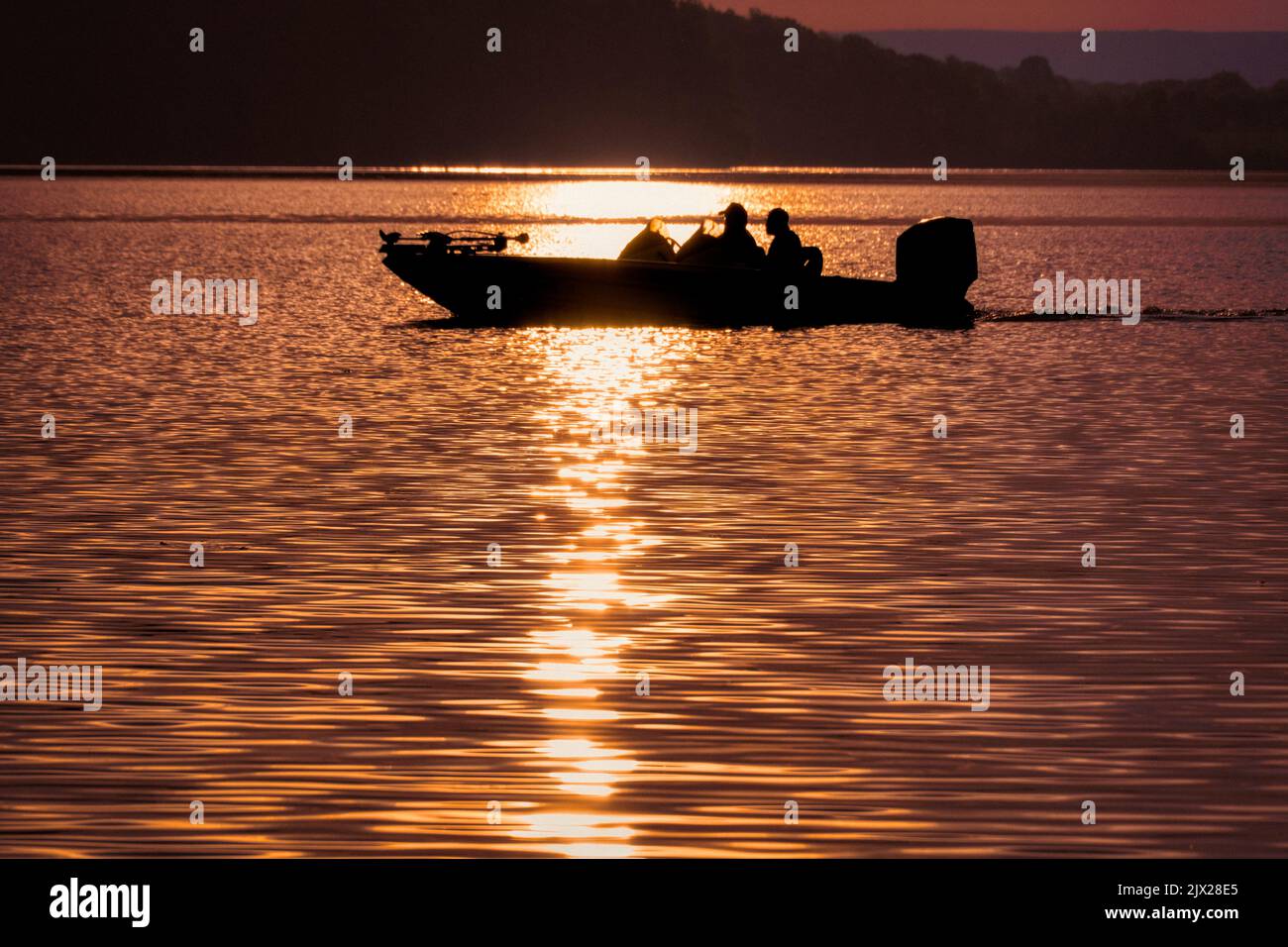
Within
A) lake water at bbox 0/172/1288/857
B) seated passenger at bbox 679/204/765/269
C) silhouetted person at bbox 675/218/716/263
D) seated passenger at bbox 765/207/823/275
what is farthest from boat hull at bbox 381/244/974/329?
lake water at bbox 0/172/1288/857

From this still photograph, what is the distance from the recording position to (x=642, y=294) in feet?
125

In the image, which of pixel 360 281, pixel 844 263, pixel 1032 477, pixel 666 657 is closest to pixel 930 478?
pixel 1032 477

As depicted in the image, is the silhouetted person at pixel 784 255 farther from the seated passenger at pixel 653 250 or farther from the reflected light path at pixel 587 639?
the reflected light path at pixel 587 639

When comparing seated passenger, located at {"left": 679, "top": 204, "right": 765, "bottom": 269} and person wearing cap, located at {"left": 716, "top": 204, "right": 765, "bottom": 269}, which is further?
seated passenger, located at {"left": 679, "top": 204, "right": 765, "bottom": 269}

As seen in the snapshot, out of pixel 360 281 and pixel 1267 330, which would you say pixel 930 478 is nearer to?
pixel 1267 330

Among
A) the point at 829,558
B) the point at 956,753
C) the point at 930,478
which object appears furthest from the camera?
the point at 930,478

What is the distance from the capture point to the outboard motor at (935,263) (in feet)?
130

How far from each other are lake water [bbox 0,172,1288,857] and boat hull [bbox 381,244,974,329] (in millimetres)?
5049

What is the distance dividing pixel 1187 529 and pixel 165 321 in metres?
27.5

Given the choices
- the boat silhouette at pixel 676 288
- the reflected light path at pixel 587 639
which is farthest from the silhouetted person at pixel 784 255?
the reflected light path at pixel 587 639

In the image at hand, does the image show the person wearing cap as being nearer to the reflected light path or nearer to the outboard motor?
the outboard motor

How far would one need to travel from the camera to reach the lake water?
10.3 m

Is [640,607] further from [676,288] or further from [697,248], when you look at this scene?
[697,248]
